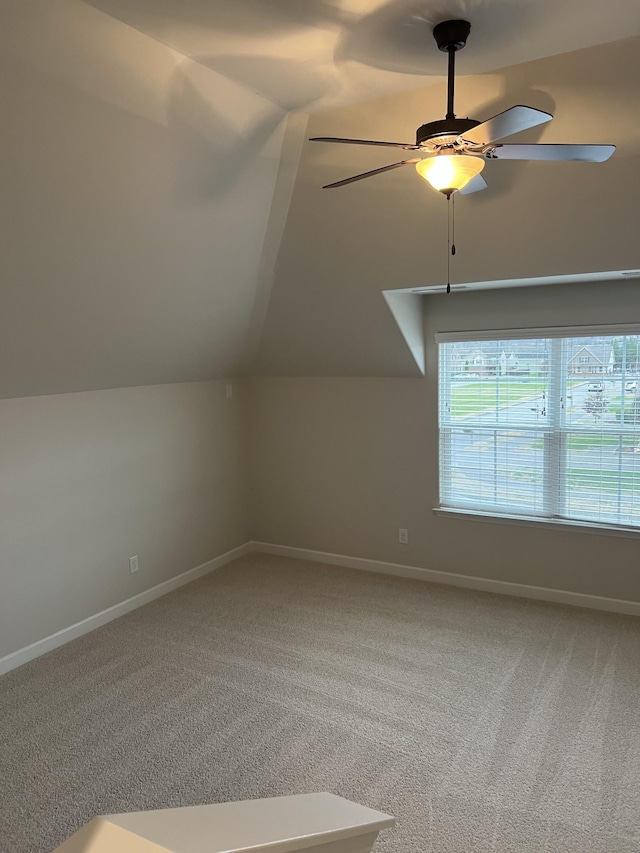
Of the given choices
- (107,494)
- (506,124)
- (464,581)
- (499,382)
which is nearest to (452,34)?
(506,124)

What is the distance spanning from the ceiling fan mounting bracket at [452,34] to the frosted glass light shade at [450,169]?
462mm

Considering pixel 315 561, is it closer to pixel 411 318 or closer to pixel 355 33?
pixel 411 318

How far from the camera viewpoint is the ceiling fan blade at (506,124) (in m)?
1.86

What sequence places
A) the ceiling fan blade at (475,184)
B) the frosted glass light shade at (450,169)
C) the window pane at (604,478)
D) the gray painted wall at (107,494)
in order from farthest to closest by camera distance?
the window pane at (604,478)
the gray painted wall at (107,494)
the ceiling fan blade at (475,184)
the frosted glass light shade at (450,169)

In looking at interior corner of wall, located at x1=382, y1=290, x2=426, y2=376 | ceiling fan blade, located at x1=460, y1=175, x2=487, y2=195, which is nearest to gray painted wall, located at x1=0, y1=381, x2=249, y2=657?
interior corner of wall, located at x1=382, y1=290, x2=426, y2=376

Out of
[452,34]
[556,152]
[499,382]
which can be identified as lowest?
[499,382]

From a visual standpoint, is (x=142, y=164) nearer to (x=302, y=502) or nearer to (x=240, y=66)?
(x=240, y=66)

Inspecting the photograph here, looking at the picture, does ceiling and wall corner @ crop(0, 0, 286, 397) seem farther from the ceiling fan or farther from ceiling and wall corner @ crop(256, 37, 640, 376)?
the ceiling fan

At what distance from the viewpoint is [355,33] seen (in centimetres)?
237

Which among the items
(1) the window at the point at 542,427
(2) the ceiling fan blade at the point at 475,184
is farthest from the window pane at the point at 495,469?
(2) the ceiling fan blade at the point at 475,184

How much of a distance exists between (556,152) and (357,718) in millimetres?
2571

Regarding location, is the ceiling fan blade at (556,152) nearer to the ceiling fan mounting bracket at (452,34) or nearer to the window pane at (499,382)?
the ceiling fan mounting bracket at (452,34)

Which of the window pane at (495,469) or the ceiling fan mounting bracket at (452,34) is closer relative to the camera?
the ceiling fan mounting bracket at (452,34)

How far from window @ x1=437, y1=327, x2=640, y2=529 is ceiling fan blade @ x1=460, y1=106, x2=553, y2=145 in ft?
7.25
